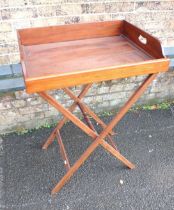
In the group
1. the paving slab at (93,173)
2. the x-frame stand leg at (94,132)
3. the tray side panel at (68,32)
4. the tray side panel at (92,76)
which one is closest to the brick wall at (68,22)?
the paving slab at (93,173)

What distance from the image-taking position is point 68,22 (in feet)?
8.95

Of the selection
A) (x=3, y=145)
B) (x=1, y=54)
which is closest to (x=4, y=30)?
(x=1, y=54)

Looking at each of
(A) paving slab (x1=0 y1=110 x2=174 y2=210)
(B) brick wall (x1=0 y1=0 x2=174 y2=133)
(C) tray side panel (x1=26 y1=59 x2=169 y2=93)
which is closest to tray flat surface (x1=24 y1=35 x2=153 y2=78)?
(C) tray side panel (x1=26 y1=59 x2=169 y2=93)

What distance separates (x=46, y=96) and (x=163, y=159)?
5.26 ft

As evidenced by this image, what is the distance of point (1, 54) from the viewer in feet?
8.82

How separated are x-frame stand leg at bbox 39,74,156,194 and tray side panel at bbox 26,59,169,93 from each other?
13cm

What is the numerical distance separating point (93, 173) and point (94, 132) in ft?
2.12

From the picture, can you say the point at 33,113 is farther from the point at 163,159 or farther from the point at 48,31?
the point at 163,159

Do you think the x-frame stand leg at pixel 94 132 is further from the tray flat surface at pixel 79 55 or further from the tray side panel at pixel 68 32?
the tray side panel at pixel 68 32

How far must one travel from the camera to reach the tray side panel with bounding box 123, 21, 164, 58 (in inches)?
76.3

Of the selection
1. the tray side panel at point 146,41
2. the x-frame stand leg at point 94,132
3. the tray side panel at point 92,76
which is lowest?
the x-frame stand leg at point 94,132

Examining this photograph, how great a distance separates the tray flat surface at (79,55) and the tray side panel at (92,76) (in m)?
0.12

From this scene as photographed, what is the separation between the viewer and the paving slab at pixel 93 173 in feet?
7.86

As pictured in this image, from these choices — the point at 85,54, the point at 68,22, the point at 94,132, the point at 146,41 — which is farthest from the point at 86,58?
the point at 68,22
